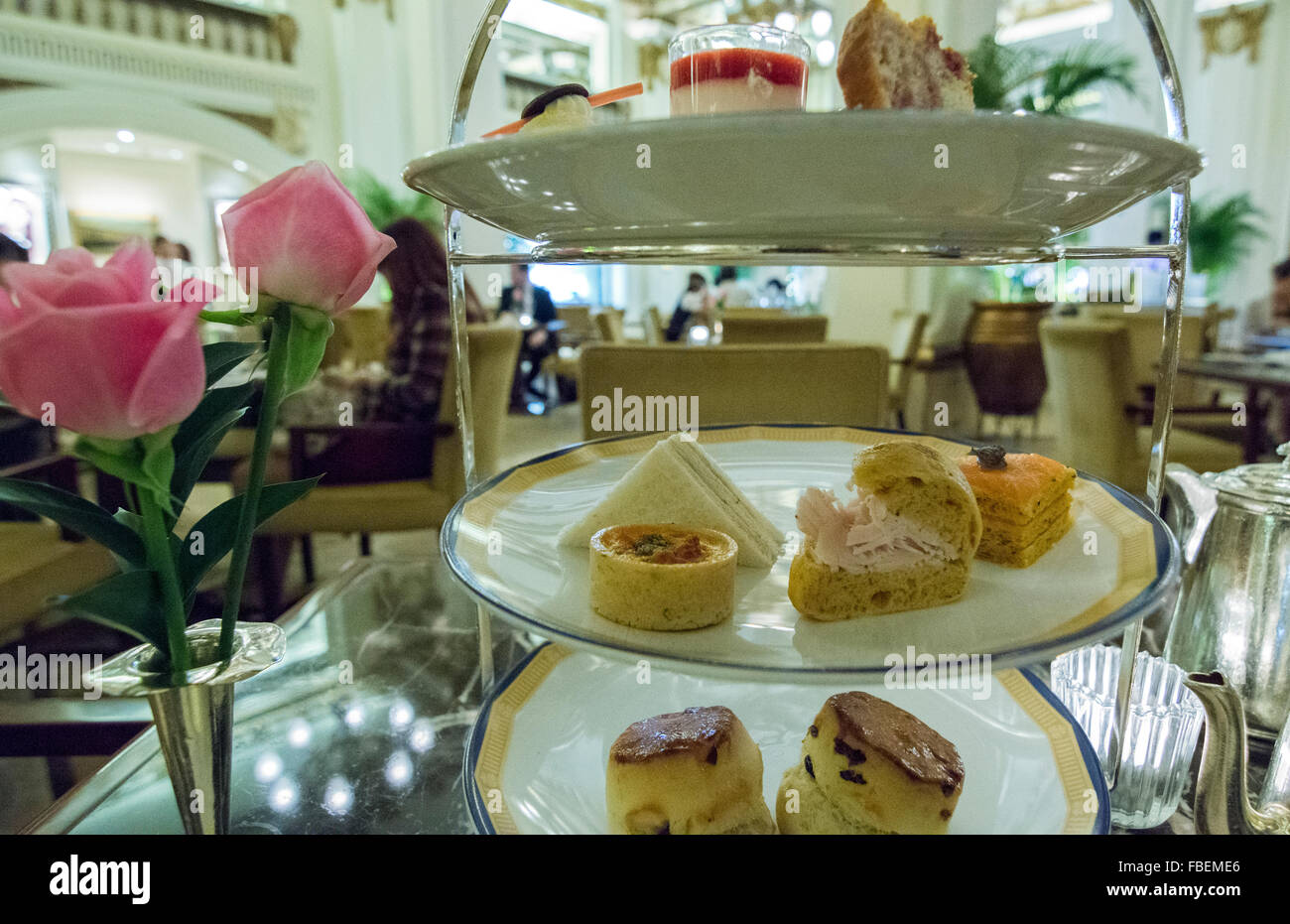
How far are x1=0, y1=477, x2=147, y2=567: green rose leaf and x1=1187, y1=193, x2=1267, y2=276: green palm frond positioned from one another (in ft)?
25.5

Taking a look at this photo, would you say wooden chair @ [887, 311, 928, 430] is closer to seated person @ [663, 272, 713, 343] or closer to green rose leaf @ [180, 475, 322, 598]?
seated person @ [663, 272, 713, 343]

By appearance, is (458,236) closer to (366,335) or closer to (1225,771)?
(1225,771)

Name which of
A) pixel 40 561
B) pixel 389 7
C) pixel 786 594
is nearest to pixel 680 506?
pixel 786 594

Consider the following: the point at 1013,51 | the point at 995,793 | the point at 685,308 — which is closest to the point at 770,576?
the point at 995,793

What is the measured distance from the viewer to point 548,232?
45cm

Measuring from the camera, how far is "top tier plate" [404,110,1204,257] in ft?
0.93

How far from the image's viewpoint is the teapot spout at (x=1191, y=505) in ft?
2.15

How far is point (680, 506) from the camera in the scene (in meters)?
0.50

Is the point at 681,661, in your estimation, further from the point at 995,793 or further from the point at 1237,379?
the point at 1237,379

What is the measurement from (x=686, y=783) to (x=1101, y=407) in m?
2.26

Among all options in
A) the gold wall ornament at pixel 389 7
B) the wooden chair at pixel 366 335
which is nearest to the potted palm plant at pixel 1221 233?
the wooden chair at pixel 366 335

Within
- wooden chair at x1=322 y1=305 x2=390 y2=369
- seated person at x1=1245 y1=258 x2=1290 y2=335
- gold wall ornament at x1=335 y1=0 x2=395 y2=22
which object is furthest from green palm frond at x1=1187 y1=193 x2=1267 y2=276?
gold wall ornament at x1=335 y1=0 x2=395 y2=22

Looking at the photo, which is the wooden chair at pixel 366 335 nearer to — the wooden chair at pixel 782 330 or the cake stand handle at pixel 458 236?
the wooden chair at pixel 782 330
